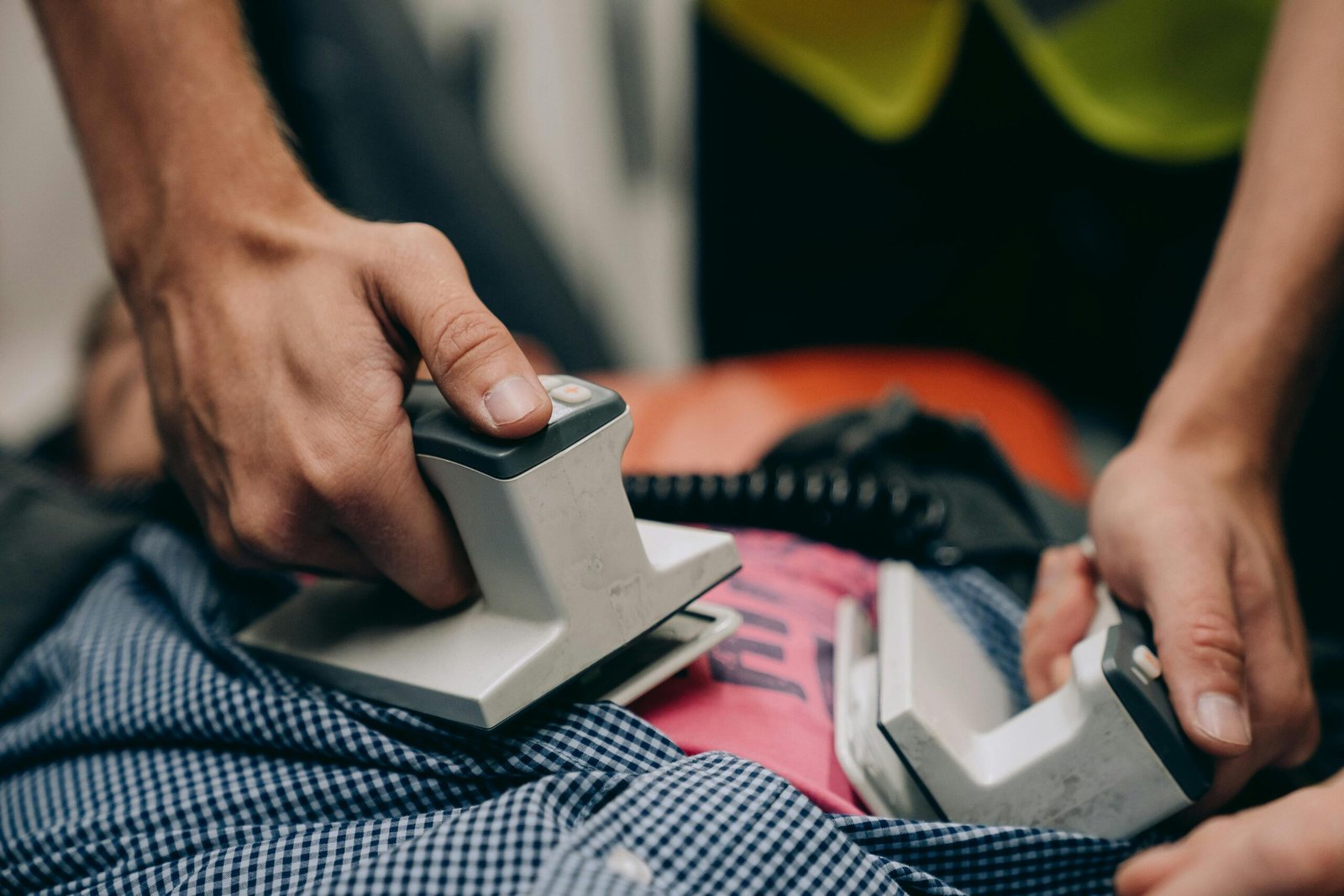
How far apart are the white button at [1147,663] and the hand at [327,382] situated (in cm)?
33

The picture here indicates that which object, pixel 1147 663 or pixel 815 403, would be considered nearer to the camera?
pixel 1147 663

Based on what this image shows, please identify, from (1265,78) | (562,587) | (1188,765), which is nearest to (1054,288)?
(1265,78)

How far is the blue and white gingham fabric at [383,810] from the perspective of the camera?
401 millimetres

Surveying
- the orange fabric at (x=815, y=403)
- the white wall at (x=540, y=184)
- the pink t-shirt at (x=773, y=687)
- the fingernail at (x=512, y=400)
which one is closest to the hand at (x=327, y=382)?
the fingernail at (x=512, y=400)

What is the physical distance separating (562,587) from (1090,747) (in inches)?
11.1

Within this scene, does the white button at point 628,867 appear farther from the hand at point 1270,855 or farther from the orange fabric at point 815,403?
the orange fabric at point 815,403

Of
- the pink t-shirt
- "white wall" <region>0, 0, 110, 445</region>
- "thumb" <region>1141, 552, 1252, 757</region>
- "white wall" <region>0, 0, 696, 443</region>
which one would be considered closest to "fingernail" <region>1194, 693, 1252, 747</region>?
"thumb" <region>1141, 552, 1252, 757</region>

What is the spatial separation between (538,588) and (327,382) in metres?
0.16

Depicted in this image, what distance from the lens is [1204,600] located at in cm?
52

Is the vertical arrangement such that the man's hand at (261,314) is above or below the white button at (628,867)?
above

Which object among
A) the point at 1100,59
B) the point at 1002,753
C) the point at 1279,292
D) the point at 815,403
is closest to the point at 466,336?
the point at 1002,753

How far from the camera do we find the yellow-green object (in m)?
1.02

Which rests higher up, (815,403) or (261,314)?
(261,314)

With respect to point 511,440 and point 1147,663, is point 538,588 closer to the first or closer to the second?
point 511,440
